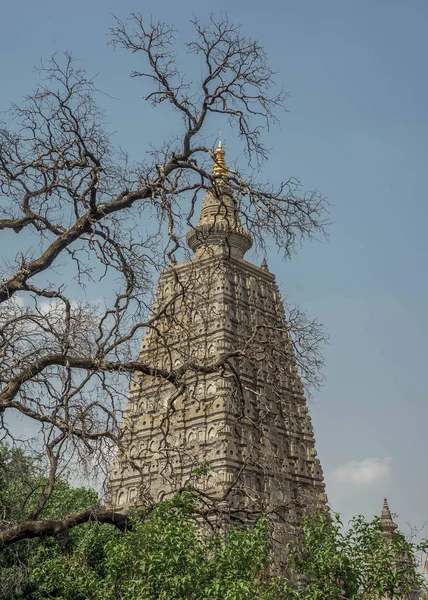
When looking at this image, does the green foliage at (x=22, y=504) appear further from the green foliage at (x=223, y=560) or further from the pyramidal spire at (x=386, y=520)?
the pyramidal spire at (x=386, y=520)

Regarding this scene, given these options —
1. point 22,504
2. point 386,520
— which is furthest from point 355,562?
point 386,520

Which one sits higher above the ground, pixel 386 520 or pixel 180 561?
pixel 386 520

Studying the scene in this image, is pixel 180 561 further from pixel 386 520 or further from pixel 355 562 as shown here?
pixel 386 520

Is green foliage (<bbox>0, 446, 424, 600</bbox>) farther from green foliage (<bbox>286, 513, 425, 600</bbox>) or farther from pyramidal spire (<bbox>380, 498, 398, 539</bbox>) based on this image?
pyramidal spire (<bbox>380, 498, 398, 539</bbox>)

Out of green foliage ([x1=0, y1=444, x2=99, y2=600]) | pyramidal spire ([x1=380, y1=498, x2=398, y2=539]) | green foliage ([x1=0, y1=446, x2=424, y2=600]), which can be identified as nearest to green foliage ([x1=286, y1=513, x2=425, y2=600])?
green foliage ([x1=0, y1=446, x2=424, y2=600])

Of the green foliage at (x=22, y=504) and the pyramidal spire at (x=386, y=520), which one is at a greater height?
the pyramidal spire at (x=386, y=520)

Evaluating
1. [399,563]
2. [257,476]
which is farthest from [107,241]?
[257,476]

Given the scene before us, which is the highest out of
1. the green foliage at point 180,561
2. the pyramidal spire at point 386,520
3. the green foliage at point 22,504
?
the pyramidal spire at point 386,520

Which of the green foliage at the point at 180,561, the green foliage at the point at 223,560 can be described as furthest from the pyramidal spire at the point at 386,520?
the green foliage at the point at 180,561

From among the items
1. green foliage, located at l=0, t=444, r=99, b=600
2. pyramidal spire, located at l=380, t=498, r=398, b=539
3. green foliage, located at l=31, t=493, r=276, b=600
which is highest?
pyramidal spire, located at l=380, t=498, r=398, b=539

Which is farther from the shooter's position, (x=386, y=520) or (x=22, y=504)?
(x=386, y=520)

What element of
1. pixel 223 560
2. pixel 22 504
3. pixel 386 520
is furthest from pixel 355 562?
pixel 386 520

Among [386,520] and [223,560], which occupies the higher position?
[386,520]

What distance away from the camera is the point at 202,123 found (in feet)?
32.9
